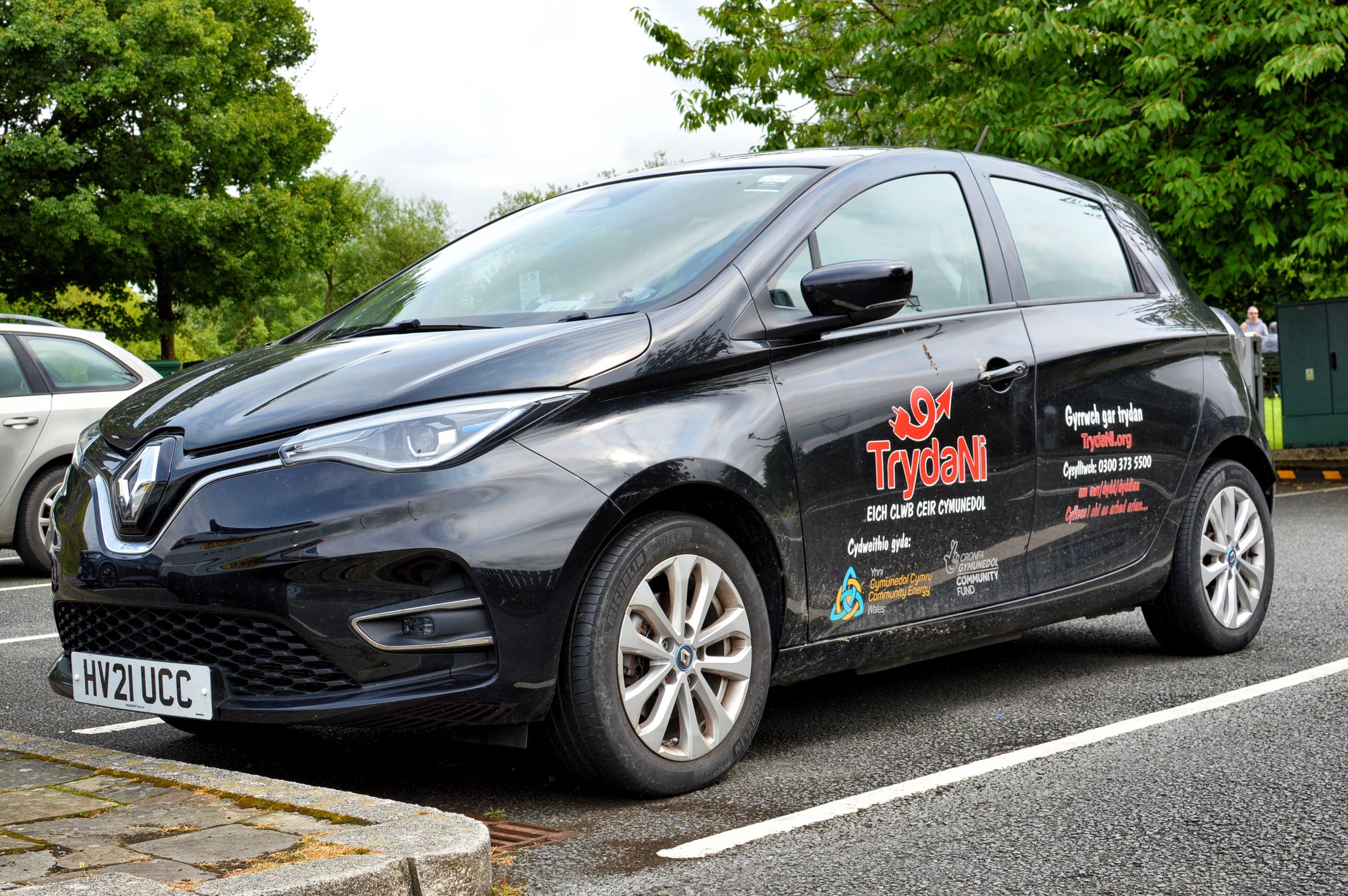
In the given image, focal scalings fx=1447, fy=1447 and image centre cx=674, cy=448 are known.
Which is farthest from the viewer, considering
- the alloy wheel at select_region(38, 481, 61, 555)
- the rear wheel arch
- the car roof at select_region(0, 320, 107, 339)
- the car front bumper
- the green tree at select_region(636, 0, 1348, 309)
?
the green tree at select_region(636, 0, 1348, 309)

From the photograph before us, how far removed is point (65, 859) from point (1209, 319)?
4.63 m

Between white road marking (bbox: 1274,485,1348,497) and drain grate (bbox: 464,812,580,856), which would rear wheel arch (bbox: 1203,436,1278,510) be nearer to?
drain grate (bbox: 464,812,580,856)

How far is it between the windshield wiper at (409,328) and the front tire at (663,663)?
0.82 metres

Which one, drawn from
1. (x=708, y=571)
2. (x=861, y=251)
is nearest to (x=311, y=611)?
(x=708, y=571)

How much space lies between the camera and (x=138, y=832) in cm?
317

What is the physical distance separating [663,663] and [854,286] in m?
1.20

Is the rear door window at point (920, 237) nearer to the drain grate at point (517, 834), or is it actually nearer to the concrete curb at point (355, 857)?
the drain grate at point (517, 834)

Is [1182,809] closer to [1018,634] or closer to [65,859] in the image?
[1018,634]

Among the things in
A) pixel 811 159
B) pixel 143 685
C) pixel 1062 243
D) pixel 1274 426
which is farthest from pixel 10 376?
pixel 1274 426

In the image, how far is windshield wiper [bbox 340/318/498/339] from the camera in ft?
13.5

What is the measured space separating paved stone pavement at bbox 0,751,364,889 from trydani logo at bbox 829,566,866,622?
160cm

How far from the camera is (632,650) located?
3648 mm

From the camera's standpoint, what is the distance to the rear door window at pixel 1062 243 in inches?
202

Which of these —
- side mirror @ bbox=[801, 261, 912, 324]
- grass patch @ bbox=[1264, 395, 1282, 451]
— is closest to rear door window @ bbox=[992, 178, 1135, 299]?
side mirror @ bbox=[801, 261, 912, 324]
